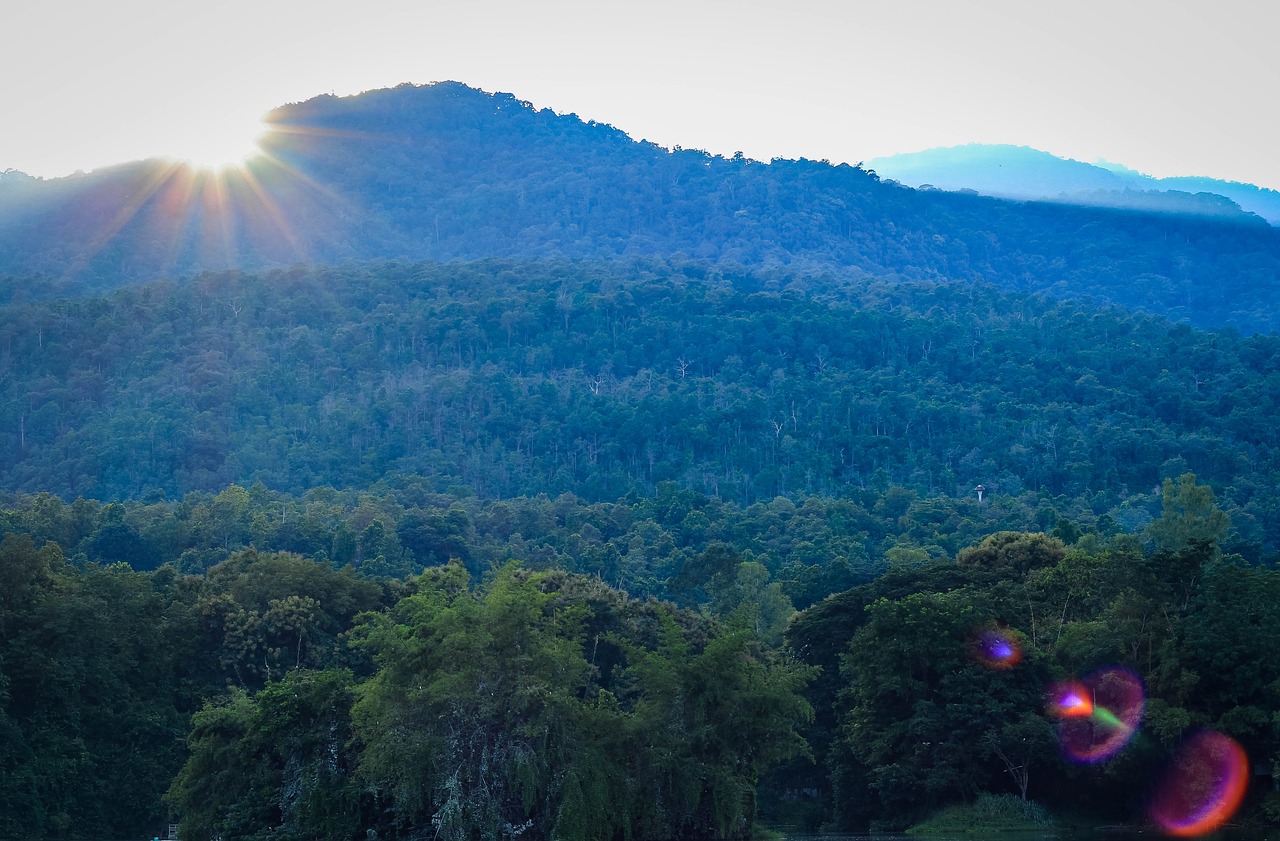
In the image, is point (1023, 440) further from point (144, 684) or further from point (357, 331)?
point (144, 684)

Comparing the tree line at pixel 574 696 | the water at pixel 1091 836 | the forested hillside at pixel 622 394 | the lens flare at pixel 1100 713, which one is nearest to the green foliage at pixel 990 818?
the tree line at pixel 574 696

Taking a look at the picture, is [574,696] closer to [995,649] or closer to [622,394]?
[995,649]

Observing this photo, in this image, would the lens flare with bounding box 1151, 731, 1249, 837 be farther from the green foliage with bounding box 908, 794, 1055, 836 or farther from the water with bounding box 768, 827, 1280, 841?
the green foliage with bounding box 908, 794, 1055, 836

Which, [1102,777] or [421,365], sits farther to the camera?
[421,365]

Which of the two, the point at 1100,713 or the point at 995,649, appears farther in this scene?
the point at 995,649

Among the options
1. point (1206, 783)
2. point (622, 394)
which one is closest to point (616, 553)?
point (622, 394)

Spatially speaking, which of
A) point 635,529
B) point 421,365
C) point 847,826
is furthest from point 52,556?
point 421,365
